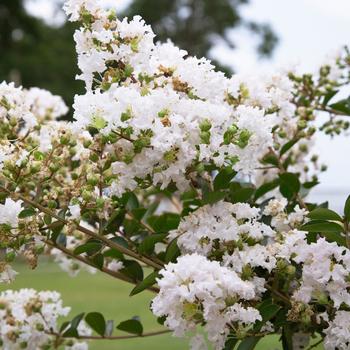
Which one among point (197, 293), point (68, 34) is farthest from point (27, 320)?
point (68, 34)

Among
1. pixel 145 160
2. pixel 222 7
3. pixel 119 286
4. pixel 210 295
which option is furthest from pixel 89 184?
pixel 222 7

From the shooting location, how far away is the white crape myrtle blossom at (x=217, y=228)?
87cm

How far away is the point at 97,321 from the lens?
1.19 m

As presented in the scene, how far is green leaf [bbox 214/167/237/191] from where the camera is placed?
0.92m

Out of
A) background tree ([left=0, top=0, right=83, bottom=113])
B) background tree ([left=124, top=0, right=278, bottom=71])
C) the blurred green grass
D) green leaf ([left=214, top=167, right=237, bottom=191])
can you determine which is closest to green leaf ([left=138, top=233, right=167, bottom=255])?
green leaf ([left=214, top=167, right=237, bottom=191])

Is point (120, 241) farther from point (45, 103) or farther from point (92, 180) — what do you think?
point (45, 103)

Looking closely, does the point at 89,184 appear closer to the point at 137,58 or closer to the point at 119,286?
the point at 137,58

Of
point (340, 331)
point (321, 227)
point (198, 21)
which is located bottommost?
point (340, 331)

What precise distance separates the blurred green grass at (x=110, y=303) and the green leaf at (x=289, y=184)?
314 mm

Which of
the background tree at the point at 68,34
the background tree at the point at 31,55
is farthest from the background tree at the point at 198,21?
the background tree at the point at 31,55

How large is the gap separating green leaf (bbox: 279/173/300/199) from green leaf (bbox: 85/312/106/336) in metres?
0.38

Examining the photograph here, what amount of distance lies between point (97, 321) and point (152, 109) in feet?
1.69

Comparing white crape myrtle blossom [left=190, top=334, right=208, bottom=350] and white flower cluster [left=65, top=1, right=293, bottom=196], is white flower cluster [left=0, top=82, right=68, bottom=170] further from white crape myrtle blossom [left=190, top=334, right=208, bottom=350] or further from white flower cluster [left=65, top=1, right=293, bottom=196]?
white crape myrtle blossom [left=190, top=334, right=208, bottom=350]

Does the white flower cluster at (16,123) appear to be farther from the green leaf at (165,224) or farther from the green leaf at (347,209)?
the green leaf at (347,209)
